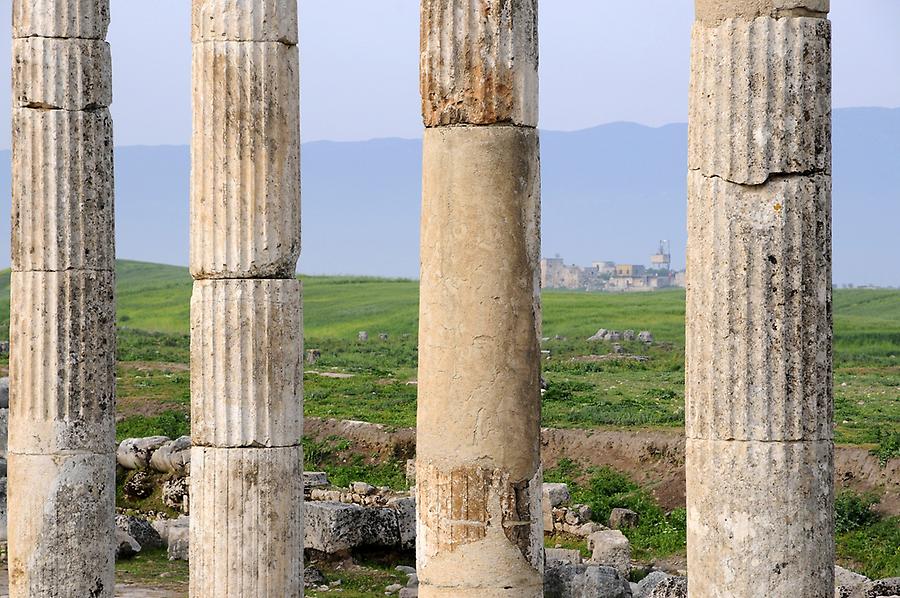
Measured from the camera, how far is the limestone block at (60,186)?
17.4 meters

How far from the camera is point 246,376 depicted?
49.9 ft

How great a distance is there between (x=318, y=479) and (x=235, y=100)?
49.1ft

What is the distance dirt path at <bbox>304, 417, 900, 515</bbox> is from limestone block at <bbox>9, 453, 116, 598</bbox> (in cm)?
1149

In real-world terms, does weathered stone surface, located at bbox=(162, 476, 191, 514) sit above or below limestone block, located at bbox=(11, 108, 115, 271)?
below

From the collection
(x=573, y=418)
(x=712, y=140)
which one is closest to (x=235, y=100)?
(x=712, y=140)

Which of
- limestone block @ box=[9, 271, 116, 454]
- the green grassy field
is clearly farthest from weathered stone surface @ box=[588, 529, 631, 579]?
limestone block @ box=[9, 271, 116, 454]

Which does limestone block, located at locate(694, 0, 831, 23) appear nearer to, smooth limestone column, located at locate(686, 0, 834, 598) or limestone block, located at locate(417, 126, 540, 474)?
smooth limestone column, located at locate(686, 0, 834, 598)

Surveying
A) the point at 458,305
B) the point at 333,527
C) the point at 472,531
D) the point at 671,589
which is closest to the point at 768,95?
the point at 458,305

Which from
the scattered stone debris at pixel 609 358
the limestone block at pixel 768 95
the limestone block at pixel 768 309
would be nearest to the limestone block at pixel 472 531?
the limestone block at pixel 768 309

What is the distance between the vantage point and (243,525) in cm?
1516

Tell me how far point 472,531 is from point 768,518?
253cm

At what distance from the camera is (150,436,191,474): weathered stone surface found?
29.9 metres

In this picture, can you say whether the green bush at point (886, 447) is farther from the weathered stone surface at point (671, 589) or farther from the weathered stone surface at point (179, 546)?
the weathered stone surface at point (179, 546)

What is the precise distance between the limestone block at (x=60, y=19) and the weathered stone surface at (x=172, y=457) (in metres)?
13.4
